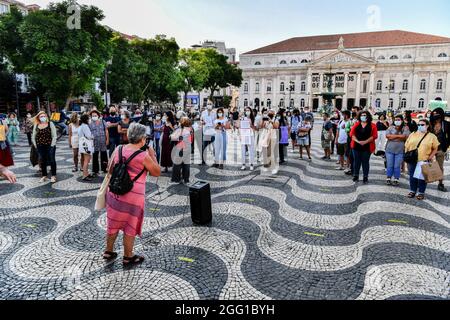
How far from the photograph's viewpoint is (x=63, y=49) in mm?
22016

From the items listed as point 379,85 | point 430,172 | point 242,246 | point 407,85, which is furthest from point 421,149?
point 407,85

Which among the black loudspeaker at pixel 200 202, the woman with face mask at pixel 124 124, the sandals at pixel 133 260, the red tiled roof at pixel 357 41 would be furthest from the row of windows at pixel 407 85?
the sandals at pixel 133 260

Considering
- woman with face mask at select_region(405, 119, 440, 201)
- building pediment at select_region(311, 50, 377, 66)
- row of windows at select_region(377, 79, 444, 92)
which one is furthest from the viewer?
building pediment at select_region(311, 50, 377, 66)

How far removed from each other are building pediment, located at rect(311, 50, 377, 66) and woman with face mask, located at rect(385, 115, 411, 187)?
256ft

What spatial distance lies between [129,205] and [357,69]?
85.9 m

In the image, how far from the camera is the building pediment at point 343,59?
77.1 meters

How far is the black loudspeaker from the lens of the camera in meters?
5.46

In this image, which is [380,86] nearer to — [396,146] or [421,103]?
[421,103]

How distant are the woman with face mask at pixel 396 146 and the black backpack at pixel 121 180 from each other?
7.26 meters

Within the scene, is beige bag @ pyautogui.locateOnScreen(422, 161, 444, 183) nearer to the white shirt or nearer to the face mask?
the face mask

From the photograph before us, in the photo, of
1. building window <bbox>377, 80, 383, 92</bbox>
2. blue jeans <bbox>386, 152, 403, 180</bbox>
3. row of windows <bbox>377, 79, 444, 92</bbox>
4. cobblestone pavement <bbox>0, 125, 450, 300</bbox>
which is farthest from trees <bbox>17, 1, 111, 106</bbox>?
building window <bbox>377, 80, 383, 92</bbox>

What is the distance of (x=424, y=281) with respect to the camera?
12.4 ft

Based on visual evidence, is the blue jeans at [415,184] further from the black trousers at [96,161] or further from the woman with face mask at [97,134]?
the black trousers at [96,161]

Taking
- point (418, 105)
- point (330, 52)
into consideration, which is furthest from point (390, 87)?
point (330, 52)
